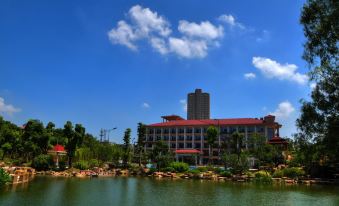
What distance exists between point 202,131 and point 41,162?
48.5 meters

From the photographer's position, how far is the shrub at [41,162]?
5494 centimetres

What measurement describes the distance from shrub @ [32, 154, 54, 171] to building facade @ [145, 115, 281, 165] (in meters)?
38.0

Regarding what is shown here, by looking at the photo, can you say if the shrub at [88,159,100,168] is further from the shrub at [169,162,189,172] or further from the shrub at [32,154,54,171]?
the shrub at [169,162,189,172]

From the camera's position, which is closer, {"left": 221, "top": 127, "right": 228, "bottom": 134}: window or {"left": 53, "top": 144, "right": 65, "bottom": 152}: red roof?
{"left": 53, "top": 144, "right": 65, "bottom": 152}: red roof

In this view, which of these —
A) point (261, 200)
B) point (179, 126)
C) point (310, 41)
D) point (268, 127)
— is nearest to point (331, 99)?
point (310, 41)

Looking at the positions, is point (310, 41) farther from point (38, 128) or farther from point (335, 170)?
point (38, 128)

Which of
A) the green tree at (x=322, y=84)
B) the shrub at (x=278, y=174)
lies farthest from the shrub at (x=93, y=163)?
the green tree at (x=322, y=84)

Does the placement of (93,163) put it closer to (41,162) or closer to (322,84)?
(41,162)

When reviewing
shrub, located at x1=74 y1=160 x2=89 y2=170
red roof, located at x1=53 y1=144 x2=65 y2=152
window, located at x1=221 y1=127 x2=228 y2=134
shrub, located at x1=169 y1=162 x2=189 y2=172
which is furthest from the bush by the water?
window, located at x1=221 y1=127 x2=228 y2=134

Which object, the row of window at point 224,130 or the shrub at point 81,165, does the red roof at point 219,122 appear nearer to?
the row of window at point 224,130

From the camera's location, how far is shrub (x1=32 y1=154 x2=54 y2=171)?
180 ft

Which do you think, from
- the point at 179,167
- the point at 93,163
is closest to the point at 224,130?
the point at 179,167

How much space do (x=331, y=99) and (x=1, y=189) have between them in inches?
1000

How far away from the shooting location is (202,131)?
307ft
